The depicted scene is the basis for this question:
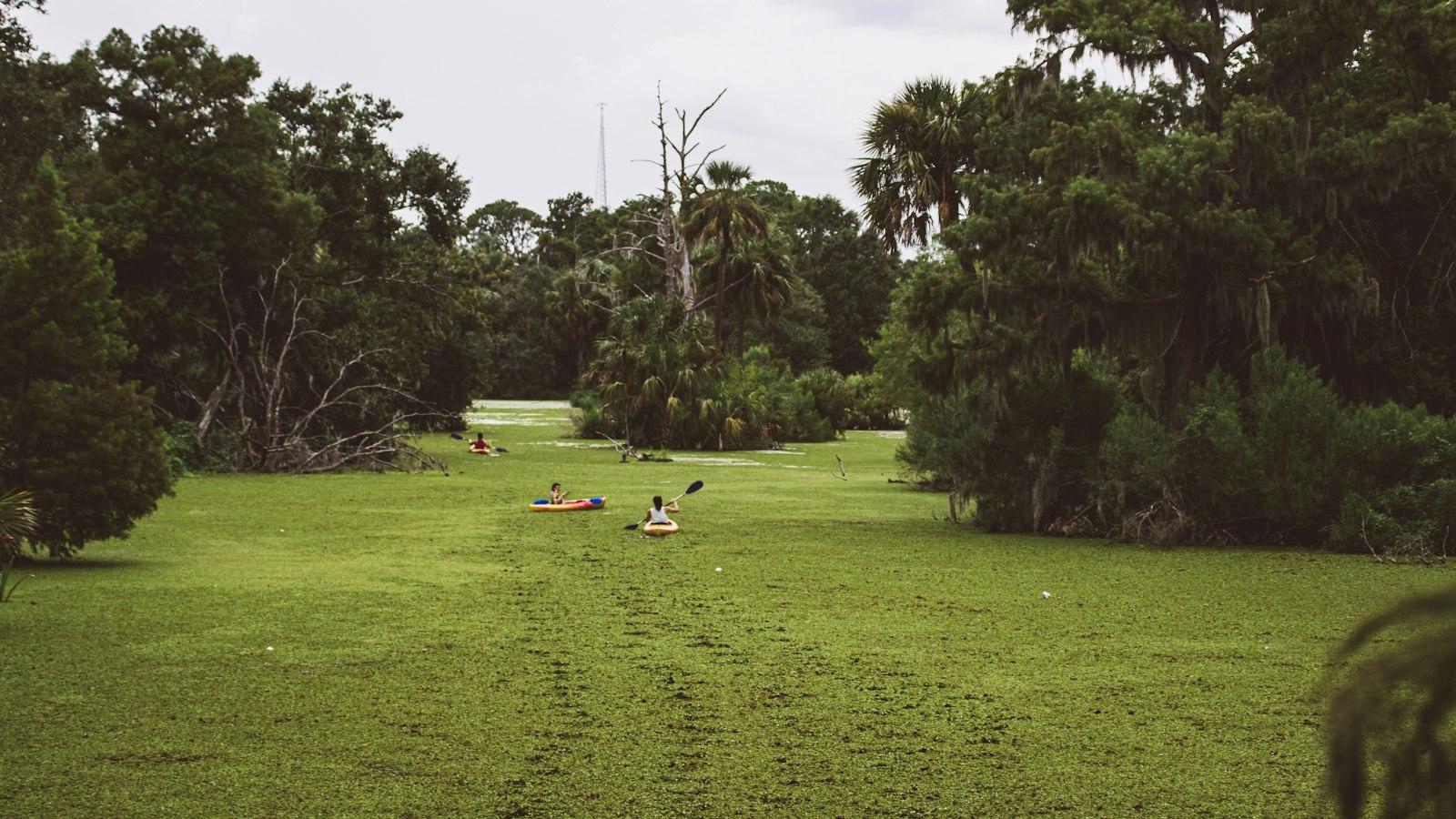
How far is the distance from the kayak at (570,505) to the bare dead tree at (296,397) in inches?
291

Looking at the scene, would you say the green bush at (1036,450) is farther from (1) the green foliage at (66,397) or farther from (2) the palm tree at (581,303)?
(2) the palm tree at (581,303)

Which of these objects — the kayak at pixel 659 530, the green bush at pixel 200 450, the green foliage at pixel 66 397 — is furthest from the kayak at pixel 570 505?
the green bush at pixel 200 450

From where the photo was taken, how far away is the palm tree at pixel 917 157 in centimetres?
2367

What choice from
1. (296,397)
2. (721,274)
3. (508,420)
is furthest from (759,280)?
(296,397)

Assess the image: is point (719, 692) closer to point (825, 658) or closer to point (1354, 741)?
point (825, 658)

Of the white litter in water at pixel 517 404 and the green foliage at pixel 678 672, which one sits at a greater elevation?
the white litter in water at pixel 517 404

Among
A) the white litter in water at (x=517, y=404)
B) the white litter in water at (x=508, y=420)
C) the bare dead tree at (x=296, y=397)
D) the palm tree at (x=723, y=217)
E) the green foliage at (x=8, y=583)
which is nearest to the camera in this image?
the green foliage at (x=8, y=583)

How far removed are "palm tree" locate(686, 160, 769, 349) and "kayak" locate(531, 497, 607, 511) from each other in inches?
901

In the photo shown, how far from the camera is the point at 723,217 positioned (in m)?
41.1

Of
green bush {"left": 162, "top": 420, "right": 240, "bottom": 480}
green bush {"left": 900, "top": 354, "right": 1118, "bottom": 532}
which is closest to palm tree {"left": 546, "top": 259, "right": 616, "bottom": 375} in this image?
green bush {"left": 162, "top": 420, "right": 240, "bottom": 480}

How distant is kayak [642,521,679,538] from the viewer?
47.4 feet

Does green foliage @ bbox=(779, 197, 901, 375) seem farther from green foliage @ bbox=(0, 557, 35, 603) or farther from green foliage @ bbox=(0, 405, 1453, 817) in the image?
green foliage @ bbox=(0, 557, 35, 603)

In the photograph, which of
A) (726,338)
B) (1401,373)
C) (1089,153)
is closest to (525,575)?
(1089,153)

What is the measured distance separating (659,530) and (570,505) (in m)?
3.22
